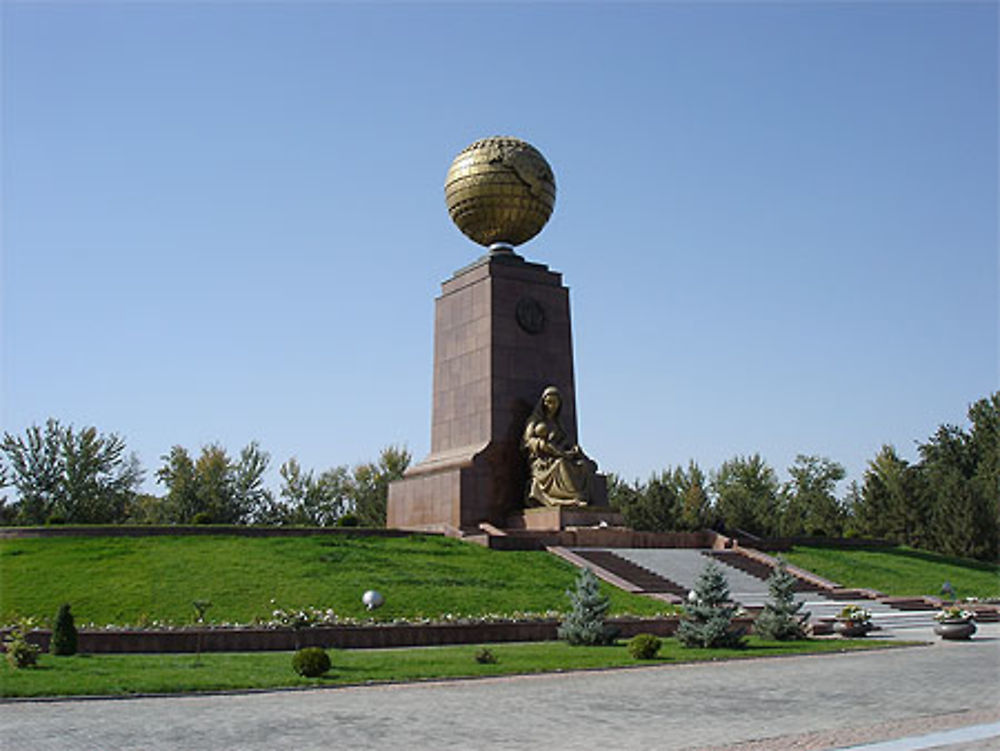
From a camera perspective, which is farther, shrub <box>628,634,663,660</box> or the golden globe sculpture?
the golden globe sculpture

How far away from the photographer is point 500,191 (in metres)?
31.9

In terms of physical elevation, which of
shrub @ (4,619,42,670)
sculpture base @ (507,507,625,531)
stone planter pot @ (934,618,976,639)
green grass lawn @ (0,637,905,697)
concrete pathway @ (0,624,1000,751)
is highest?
sculpture base @ (507,507,625,531)

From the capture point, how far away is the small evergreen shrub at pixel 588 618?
15734mm

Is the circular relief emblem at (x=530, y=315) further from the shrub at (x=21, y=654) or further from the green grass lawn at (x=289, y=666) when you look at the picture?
the shrub at (x=21, y=654)

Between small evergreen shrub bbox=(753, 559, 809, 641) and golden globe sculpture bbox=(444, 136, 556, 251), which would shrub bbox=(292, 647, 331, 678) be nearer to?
small evergreen shrub bbox=(753, 559, 809, 641)

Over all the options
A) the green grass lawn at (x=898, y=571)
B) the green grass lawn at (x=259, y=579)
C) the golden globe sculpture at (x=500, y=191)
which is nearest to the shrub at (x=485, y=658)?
the green grass lawn at (x=259, y=579)

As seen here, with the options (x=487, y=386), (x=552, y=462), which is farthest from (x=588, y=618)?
(x=487, y=386)

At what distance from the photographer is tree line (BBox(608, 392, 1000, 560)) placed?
41094mm

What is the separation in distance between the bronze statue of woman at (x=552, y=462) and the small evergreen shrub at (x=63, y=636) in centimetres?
1612

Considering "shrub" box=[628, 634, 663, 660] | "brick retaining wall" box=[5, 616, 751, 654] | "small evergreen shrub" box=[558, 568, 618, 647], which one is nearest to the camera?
"shrub" box=[628, 634, 663, 660]

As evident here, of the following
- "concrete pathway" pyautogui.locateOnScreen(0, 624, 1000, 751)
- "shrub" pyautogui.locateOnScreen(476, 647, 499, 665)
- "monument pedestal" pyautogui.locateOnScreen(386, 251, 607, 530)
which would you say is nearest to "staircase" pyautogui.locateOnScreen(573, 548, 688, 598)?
"monument pedestal" pyautogui.locateOnScreen(386, 251, 607, 530)

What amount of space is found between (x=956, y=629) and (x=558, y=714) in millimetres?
10649

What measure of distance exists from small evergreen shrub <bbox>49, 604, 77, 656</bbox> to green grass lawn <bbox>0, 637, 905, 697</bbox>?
0.19 m

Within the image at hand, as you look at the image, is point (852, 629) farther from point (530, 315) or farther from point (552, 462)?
point (530, 315)
